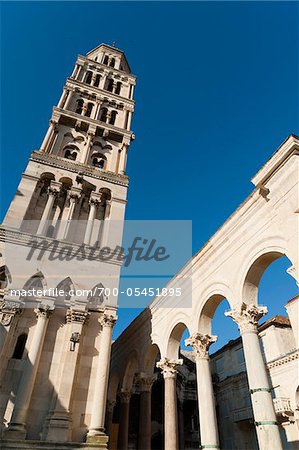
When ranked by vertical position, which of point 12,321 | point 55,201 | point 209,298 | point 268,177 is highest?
point 55,201

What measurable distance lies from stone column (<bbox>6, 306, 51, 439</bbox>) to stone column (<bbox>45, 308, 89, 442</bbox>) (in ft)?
2.80

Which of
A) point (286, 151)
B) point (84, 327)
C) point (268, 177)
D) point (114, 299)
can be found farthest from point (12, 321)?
point (286, 151)

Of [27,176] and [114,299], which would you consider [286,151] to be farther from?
[27,176]

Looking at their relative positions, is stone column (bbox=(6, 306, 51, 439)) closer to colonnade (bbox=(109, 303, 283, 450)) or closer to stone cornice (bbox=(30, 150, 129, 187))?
colonnade (bbox=(109, 303, 283, 450))

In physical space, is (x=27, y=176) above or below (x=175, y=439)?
above

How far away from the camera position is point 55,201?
53.0ft

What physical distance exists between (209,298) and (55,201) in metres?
9.59

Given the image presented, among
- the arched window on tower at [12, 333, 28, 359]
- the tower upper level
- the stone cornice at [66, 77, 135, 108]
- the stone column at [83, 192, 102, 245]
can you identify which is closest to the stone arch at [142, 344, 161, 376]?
the stone column at [83, 192, 102, 245]

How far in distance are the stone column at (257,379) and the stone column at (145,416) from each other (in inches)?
312

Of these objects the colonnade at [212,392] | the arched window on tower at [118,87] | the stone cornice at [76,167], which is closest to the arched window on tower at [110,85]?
the arched window on tower at [118,87]

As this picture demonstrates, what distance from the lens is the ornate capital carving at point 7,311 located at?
1123cm

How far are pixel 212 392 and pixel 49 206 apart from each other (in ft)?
36.4

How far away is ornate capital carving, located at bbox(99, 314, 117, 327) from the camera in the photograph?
1245 centimetres

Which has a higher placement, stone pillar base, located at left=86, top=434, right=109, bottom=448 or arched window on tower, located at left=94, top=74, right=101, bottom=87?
arched window on tower, located at left=94, top=74, right=101, bottom=87
